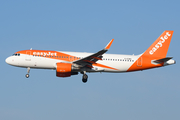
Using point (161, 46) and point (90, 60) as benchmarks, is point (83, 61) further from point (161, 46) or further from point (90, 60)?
point (161, 46)

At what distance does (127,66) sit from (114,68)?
1.98m

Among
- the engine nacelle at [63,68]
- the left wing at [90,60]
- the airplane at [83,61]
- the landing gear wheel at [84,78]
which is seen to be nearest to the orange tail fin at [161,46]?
the airplane at [83,61]

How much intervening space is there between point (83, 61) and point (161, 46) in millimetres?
12999

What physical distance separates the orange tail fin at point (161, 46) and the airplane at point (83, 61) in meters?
0.16

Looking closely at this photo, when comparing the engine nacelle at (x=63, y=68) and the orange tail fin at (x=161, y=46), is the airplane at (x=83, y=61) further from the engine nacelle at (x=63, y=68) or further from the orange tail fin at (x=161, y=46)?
the orange tail fin at (x=161, y=46)

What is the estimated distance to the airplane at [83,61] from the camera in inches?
1820

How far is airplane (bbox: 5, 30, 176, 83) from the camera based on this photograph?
46219 millimetres

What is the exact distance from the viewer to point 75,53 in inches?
1891

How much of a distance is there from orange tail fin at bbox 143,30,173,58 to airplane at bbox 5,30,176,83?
16 centimetres

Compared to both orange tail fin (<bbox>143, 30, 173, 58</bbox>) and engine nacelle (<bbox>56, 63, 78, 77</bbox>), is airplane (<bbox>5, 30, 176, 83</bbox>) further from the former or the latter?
orange tail fin (<bbox>143, 30, 173, 58</bbox>)

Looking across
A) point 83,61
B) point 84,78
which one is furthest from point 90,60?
point 84,78

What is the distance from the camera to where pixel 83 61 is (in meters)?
45.9

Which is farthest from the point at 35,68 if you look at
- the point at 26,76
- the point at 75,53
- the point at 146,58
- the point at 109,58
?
the point at 146,58

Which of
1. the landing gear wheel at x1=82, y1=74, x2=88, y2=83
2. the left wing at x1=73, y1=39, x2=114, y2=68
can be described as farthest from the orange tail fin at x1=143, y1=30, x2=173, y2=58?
the landing gear wheel at x1=82, y1=74, x2=88, y2=83
